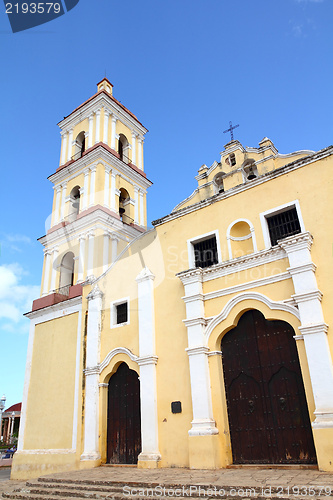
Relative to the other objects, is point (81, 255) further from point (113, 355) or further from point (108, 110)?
point (108, 110)

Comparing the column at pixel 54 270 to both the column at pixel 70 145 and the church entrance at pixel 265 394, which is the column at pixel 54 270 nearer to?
the column at pixel 70 145

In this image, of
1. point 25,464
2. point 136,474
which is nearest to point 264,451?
point 136,474

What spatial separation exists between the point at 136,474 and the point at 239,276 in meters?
5.14

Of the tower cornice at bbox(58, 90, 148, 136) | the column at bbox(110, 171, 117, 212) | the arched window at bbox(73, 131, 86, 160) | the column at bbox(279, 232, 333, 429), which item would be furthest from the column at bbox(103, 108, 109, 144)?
the column at bbox(279, 232, 333, 429)

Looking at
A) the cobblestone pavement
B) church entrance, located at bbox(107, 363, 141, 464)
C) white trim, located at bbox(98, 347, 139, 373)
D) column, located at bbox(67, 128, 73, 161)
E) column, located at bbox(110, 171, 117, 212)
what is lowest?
the cobblestone pavement

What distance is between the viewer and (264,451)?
29.2 ft

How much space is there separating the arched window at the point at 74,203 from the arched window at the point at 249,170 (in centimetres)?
995

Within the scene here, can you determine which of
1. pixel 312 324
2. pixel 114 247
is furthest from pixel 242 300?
pixel 114 247

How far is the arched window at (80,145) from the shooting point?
67.7ft

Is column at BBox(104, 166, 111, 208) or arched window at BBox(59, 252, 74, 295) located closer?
arched window at BBox(59, 252, 74, 295)

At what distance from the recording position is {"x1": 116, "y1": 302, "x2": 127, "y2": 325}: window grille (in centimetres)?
1264

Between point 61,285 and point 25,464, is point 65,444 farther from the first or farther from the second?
point 61,285

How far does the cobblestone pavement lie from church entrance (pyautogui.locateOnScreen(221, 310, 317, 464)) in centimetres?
43

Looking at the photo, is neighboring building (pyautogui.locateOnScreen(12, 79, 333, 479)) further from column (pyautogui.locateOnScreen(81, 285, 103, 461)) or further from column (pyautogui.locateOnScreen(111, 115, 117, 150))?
column (pyautogui.locateOnScreen(111, 115, 117, 150))
